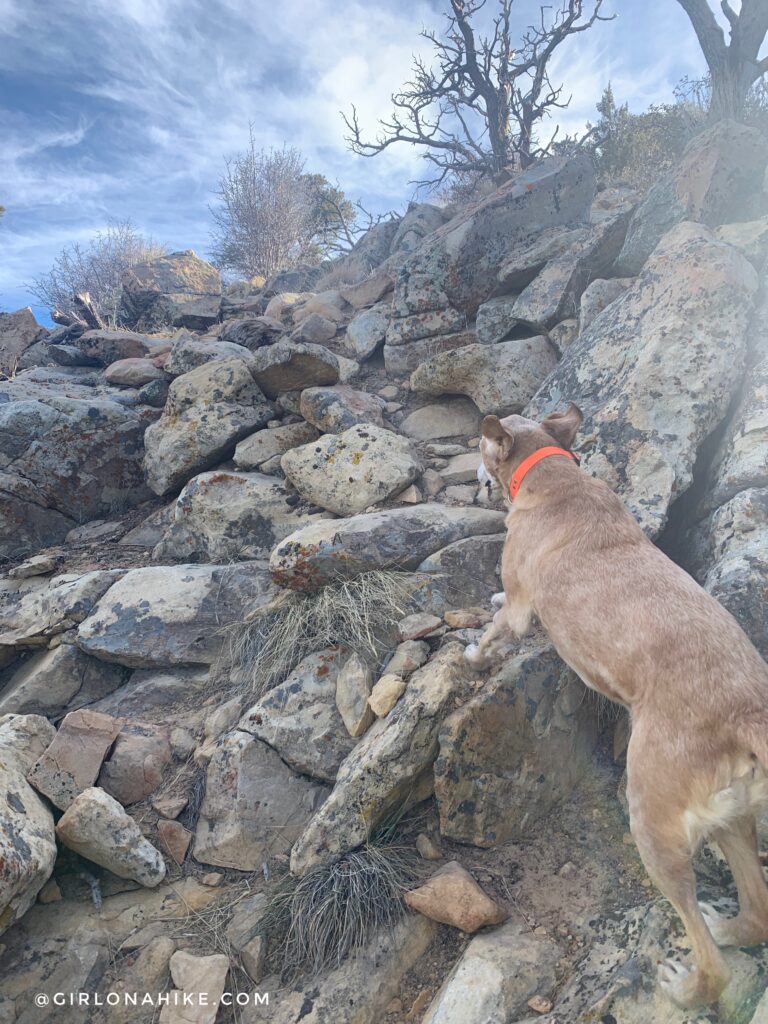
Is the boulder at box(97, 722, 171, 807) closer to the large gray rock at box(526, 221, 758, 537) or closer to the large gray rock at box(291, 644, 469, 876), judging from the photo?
the large gray rock at box(291, 644, 469, 876)

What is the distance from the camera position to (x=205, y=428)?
671cm

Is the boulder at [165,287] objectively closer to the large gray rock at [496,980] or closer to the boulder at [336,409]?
the boulder at [336,409]

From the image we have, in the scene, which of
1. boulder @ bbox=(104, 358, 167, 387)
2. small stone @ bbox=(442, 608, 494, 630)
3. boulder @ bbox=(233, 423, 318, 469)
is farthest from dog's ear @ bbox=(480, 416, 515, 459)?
boulder @ bbox=(104, 358, 167, 387)

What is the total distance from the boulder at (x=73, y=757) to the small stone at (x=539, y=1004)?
2.82 meters

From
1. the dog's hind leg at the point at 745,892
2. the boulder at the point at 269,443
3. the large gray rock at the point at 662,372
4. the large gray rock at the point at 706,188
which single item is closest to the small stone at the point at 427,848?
the dog's hind leg at the point at 745,892

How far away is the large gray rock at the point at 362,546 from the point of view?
15.1 ft

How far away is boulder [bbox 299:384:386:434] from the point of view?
6.37 m

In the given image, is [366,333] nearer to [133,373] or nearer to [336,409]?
[336,409]

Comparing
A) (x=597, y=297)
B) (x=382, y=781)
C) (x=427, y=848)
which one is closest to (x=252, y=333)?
(x=597, y=297)

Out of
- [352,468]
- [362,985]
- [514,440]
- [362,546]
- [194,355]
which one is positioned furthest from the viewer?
[194,355]

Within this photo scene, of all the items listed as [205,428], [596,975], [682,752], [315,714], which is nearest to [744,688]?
[682,752]

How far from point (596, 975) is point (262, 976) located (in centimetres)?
166

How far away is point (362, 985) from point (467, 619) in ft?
6.78

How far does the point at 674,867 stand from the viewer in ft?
7.31
